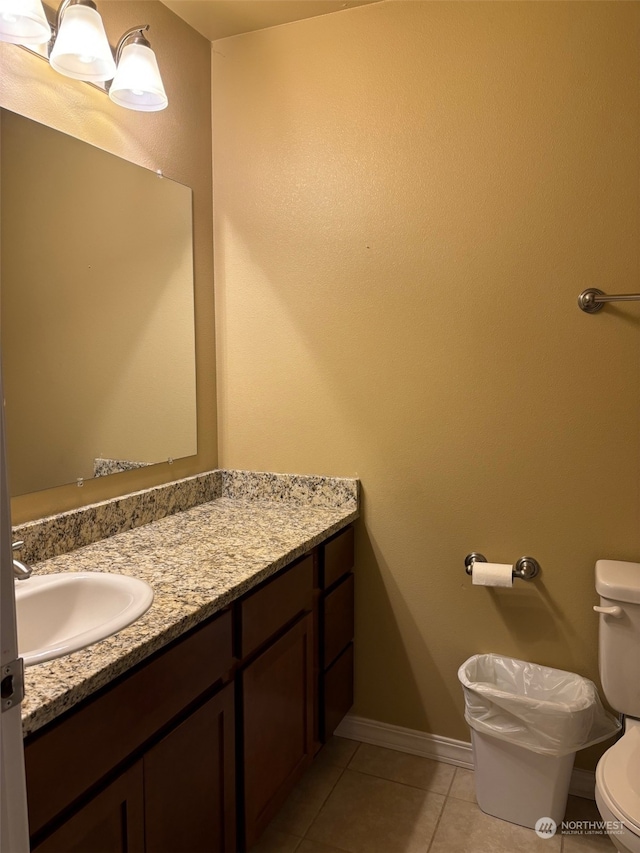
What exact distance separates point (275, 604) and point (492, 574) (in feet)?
2.23

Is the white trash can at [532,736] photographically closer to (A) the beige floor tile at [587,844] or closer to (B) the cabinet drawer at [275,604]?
(A) the beige floor tile at [587,844]

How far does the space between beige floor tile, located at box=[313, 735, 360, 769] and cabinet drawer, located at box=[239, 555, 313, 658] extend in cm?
64

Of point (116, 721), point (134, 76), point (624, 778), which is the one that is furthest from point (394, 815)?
point (134, 76)

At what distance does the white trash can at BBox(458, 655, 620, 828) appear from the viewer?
5.45 feet

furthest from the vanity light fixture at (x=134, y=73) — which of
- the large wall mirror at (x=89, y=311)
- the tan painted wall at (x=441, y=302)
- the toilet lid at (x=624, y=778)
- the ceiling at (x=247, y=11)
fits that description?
the toilet lid at (x=624, y=778)

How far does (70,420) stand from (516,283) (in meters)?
1.33

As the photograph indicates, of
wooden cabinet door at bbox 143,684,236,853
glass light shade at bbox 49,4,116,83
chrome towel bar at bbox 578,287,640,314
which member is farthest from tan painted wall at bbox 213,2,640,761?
wooden cabinet door at bbox 143,684,236,853

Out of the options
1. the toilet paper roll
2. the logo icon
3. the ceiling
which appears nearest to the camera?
the logo icon

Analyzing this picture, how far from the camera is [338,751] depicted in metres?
2.09

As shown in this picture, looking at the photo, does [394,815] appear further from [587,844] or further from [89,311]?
[89,311]

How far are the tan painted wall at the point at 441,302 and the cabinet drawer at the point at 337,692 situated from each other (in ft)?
0.22

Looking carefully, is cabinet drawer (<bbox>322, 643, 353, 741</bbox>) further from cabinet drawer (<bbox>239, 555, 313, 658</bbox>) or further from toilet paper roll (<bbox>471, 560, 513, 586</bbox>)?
toilet paper roll (<bbox>471, 560, 513, 586</bbox>)

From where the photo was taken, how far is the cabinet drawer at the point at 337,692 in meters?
1.92

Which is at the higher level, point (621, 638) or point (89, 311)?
point (89, 311)
